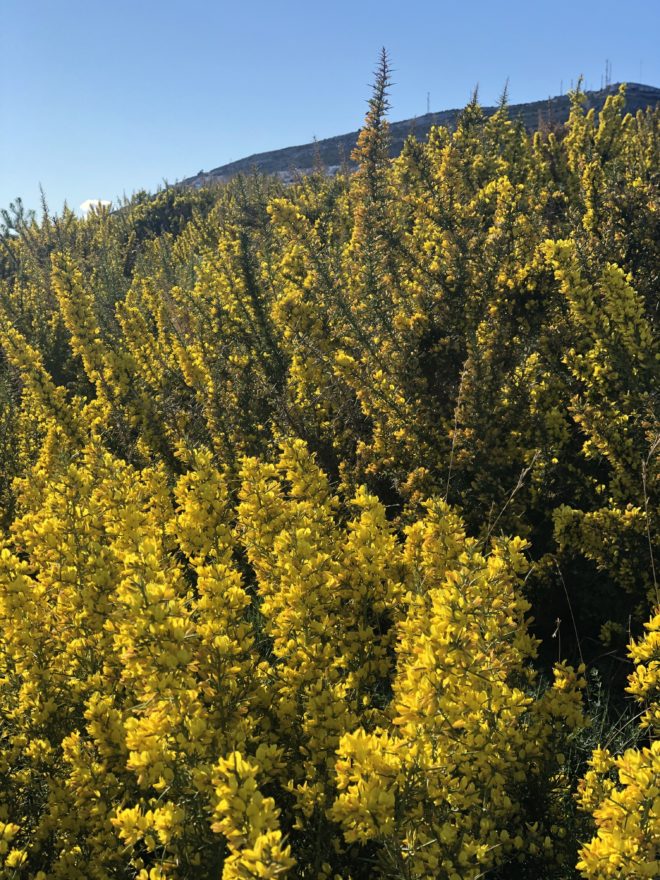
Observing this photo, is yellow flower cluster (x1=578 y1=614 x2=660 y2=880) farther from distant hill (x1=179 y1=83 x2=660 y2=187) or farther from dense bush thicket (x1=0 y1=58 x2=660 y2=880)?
distant hill (x1=179 y1=83 x2=660 y2=187)

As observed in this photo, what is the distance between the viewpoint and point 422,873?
6.05 ft

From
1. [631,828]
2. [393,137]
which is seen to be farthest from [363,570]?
[393,137]

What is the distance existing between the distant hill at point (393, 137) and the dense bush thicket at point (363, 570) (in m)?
23.7

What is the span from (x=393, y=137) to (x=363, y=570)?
3775 cm

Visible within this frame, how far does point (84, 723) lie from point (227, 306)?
4.95 metres

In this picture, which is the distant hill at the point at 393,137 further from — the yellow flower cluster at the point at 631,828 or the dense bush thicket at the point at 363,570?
the yellow flower cluster at the point at 631,828

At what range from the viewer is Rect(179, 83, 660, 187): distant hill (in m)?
29.1

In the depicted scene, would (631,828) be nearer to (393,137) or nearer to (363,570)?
(363,570)

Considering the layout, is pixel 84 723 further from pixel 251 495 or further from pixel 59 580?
pixel 251 495

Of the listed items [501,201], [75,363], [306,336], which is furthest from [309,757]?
[75,363]

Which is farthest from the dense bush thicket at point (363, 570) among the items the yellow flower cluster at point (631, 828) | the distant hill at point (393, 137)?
the distant hill at point (393, 137)

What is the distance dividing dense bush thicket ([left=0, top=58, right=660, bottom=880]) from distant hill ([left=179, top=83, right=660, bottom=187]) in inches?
933

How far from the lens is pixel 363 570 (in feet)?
9.74

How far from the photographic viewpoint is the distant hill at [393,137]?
29.1 meters
